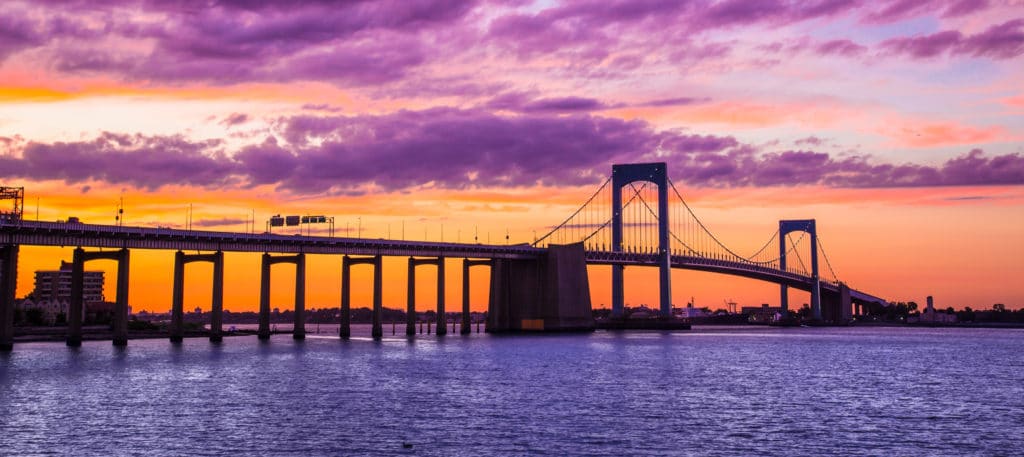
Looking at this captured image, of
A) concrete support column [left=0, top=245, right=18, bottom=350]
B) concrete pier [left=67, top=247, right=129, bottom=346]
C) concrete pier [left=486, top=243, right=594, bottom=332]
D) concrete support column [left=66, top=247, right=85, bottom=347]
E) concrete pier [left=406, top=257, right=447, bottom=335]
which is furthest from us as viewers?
concrete pier [left=486, top=243, right=594, bottom=332]

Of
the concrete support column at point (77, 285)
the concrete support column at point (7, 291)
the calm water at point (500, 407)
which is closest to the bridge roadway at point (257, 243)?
the concrete support column at point (7, 291)

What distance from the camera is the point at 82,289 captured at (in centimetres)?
10419

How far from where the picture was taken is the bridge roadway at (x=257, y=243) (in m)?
96.8

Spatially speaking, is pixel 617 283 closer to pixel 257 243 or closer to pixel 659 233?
pixel 659 233

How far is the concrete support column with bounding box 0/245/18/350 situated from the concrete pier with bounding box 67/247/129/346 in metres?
10.3

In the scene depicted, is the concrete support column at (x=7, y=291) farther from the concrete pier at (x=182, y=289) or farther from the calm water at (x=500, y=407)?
the concrete pier at (x=182, y=289)

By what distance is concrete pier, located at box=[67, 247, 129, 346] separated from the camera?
104m

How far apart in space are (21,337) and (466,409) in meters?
90.4

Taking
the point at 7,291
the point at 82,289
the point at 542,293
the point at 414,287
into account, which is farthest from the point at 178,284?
the point at 542,293

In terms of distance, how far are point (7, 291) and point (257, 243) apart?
39.1 metres

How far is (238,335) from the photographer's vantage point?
16212 cm

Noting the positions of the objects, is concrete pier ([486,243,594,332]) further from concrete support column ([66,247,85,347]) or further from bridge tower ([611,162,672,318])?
concrete support column ([66,247,85,347])

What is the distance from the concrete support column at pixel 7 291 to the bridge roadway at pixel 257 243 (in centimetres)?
110

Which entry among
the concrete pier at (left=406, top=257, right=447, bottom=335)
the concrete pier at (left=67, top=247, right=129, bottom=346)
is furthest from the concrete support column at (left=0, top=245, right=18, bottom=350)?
the concrete pier at (left=406, top=257, right=447, bottom=335)
